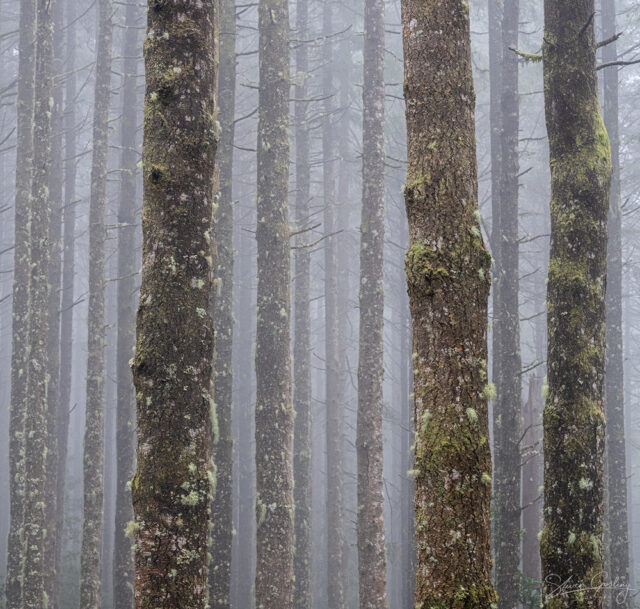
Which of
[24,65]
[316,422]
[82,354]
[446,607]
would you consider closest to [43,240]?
[24,65]

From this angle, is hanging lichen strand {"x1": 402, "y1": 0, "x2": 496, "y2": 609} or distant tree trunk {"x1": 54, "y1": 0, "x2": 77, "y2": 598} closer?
hanging lichen strand {"x1": 402, "y1": 0, "x2": 496, "y2": 609}

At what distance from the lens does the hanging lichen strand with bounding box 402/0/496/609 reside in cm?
487

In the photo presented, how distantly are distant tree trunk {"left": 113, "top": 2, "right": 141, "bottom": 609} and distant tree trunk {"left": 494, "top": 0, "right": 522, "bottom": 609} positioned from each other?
686 centimetres

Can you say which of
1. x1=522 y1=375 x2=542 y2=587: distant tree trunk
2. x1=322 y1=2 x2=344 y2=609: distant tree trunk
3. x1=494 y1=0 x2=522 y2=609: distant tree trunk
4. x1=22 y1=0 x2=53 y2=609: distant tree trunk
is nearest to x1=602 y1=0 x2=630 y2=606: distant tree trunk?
x1=522 y1=375 x2=542 y2=587: distant tree trunk

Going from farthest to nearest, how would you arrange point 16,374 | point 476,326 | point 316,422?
point 316,422 < point 16,374 < point 476,326

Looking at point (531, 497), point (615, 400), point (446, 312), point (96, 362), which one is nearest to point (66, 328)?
point (96, 362)

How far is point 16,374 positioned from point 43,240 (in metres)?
3.25

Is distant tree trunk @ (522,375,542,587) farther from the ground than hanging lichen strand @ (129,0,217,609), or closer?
closer

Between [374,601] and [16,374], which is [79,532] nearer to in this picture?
[16,374]

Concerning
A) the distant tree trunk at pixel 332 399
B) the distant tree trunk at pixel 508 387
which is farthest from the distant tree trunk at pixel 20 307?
the distant tree trunk at pixel 508 387

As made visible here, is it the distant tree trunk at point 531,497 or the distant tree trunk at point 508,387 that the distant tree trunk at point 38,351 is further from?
the distant tree trunk at point 531,497

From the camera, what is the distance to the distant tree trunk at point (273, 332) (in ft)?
36.8

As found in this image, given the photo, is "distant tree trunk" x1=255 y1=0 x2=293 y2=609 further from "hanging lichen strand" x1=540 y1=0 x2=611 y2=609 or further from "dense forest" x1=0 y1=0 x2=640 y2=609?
"hanging lichen strand" x1=540 y1=0 x2=611 y2=609

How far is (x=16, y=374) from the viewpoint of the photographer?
1481 centimetres
